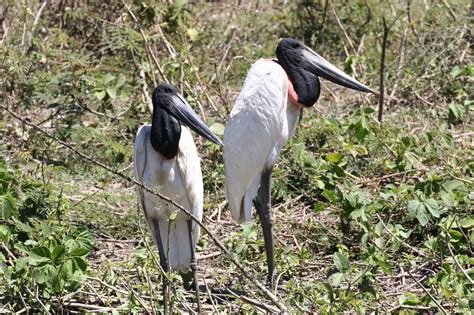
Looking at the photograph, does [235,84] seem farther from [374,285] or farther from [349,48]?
[374,285]

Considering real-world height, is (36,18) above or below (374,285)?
above

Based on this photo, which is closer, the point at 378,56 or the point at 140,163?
the point at 140,163

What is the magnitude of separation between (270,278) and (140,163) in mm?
984

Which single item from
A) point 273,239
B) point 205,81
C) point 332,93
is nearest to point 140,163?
point 273,239

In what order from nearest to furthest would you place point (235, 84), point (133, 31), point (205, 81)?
1. point (133, 31)
2. point (205, 81)
3. point (235, 84)

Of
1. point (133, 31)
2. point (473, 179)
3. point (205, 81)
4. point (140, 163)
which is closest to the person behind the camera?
point (140, 163)

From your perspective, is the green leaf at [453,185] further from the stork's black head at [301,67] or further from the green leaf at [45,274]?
the green leaf at [45,274]

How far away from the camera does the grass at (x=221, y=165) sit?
581 centimetres

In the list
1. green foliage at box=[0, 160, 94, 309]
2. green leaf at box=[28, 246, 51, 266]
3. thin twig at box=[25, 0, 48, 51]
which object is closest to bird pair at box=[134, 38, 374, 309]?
green foliage at box=[0, 160, 94, 309]

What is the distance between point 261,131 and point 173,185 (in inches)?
23.2

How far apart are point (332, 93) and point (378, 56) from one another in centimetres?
99

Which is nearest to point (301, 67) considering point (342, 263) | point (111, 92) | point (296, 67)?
point (296, 67)

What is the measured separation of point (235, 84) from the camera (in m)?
9.65

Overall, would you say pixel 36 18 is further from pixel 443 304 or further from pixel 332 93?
pixel 443 304
